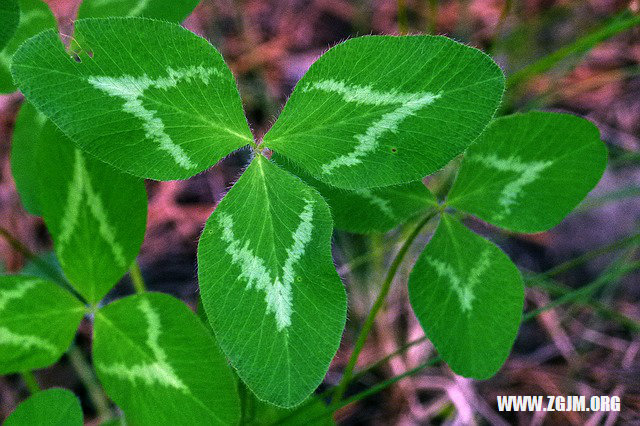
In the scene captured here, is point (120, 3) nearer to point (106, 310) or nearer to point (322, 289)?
point (106, 310)

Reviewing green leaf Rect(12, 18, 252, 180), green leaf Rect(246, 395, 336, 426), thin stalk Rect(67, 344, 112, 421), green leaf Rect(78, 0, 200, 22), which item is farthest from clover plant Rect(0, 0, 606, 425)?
thin stalk Rect(67, 344, 112, 421)

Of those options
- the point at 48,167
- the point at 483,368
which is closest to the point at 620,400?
the point at 483,368

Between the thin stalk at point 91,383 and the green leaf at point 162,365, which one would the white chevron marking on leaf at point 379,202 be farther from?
the thin stalk at point 91,383

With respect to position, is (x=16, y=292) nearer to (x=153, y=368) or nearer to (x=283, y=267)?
(x=153, y=368)

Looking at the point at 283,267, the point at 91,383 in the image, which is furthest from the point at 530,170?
the point at 91,383

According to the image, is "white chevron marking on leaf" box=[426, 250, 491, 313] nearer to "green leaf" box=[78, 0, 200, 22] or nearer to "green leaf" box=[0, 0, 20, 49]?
"green leaf" box=[78, 0, 200, 22]
